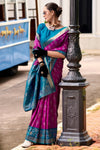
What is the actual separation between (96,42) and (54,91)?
15527 mm

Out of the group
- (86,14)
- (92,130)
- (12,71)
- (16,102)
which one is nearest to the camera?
(92,130)

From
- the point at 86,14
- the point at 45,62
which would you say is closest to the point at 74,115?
the point at 45,62

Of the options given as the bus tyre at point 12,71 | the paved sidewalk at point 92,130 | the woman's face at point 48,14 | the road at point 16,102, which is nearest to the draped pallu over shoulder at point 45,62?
the woman's face at point 48,14

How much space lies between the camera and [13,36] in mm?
13781

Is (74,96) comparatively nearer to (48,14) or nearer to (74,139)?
(74,139)

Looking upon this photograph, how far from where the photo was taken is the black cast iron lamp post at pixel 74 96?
20.6 ft

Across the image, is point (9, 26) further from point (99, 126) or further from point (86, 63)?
point (99, 126)

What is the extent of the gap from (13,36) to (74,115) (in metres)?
7.70

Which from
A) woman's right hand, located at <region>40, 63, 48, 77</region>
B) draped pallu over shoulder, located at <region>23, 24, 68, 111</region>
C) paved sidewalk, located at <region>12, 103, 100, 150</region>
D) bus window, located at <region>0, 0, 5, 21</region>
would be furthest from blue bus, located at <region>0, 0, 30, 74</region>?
woman's right hand, located at <region>40, 63, 48, 77</region>

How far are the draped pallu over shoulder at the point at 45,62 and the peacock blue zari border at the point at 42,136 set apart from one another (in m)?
0.31

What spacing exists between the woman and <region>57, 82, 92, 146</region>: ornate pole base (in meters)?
0.13

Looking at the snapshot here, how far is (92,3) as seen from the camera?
2205 cm

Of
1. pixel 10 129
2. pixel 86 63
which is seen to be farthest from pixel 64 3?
pixel 10 129

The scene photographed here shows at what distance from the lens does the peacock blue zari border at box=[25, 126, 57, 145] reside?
6.35 meters
